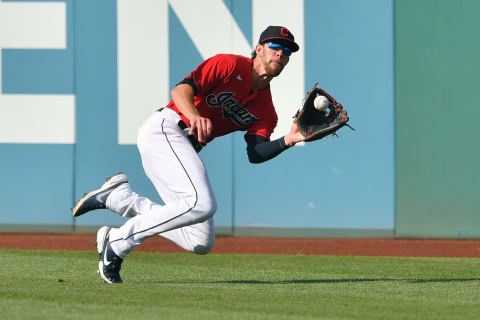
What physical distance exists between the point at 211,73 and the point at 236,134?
5015mm

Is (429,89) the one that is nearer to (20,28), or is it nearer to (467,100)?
(467,100)

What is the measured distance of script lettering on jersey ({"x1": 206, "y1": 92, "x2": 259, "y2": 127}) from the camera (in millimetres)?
5562

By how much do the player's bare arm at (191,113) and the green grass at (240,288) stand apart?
915 mm

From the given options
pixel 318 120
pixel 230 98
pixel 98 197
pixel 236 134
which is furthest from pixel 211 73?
pixel 236 134

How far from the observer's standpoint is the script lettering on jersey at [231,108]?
18.2 feet

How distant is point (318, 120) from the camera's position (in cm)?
562

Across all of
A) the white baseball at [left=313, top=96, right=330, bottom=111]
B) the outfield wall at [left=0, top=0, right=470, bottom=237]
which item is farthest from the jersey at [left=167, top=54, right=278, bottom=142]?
the outfield wall at [left=0, top=0, right=470, bottom=237]

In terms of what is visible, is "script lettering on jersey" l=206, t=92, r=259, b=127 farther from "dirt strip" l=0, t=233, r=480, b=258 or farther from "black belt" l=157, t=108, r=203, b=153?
"dirt strip" l=0, t=233, r=480, b=258

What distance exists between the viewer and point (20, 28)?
10547 mm

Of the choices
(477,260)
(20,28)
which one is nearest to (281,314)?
(477,260)

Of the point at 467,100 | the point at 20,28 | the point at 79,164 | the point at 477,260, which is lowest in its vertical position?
the point at 477,260

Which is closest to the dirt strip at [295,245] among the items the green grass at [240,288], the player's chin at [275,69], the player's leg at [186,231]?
the green grass at [240,288]

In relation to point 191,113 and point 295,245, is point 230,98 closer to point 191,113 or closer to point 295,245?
point 191,113

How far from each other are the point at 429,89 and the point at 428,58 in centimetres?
36
